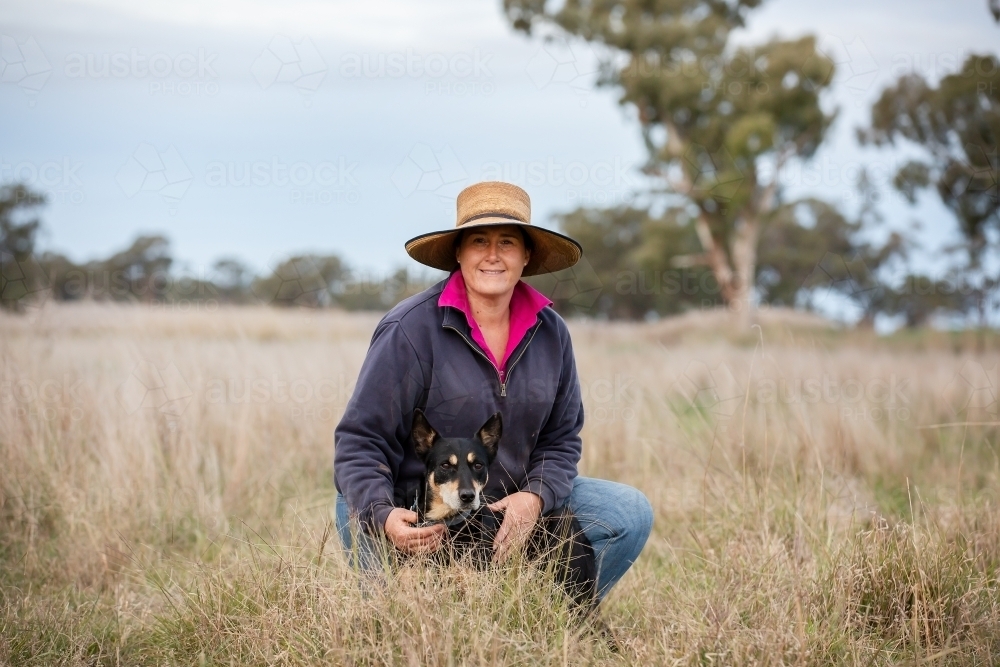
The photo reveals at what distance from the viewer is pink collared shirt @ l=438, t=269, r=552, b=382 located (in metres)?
3.27

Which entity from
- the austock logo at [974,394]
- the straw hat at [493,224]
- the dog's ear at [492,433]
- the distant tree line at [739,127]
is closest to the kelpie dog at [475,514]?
the dog's ear at [492,433]

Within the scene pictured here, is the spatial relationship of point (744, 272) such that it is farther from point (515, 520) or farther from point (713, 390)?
point (515, 520)

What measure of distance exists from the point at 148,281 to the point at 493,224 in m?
18.1

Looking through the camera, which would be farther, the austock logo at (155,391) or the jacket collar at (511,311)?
the austock logo at (155,391)

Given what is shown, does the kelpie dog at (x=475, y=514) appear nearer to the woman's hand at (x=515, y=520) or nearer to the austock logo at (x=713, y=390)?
the woman's hand at (x=515, y=520)

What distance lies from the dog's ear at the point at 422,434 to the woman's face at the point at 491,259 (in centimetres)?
56

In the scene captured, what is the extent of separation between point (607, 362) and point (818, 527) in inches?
207

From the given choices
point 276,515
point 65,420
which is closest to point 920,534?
→ point 276,515

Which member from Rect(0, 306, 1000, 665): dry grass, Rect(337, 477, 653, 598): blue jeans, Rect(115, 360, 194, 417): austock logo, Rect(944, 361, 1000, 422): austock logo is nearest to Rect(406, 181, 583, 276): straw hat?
Rect(337, 477, 653, 598): blue jeans

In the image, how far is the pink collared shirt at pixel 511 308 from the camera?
10.7 ft

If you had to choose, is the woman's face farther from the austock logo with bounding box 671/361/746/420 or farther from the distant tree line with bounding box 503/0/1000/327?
the distant tree line with bounding box 503/0/1000/327

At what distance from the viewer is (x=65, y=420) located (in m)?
Answer: 5.14

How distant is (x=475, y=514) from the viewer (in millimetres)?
3043

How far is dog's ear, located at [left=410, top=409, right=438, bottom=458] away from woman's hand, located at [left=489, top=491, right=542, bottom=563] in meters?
0.31
